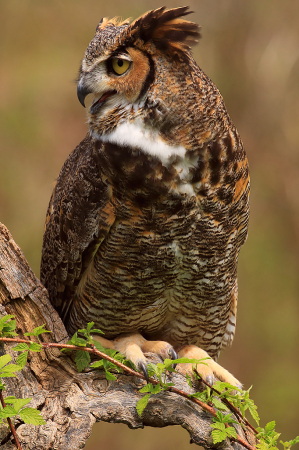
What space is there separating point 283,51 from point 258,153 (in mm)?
615

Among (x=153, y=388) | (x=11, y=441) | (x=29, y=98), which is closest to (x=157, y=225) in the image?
(x=153, y=388)

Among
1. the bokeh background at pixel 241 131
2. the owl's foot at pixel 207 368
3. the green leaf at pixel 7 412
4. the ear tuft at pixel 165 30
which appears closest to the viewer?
the green leaf at pixel 7 412

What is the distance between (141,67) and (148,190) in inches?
11.2

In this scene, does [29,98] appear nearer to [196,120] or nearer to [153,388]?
[196,120]

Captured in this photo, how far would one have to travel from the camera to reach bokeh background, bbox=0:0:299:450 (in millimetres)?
2701

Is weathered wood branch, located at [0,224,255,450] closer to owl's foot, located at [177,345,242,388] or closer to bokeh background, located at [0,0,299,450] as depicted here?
owl's foot, located at [177,345,242,388]

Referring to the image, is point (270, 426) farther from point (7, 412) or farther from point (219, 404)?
point (7, 412)

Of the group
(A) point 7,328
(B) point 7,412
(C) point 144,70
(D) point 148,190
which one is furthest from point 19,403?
(C) point 144,70

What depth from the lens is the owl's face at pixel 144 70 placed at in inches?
43.0

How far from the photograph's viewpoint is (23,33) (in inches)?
114

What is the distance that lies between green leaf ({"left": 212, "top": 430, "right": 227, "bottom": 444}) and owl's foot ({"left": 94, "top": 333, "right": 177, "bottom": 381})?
25cm

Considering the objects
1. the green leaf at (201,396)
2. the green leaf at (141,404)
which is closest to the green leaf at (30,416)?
the green leaf at (141,404)

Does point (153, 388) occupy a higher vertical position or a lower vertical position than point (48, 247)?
lower

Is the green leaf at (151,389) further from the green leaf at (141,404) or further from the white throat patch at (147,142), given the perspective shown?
the white throat patch at (147,142)
